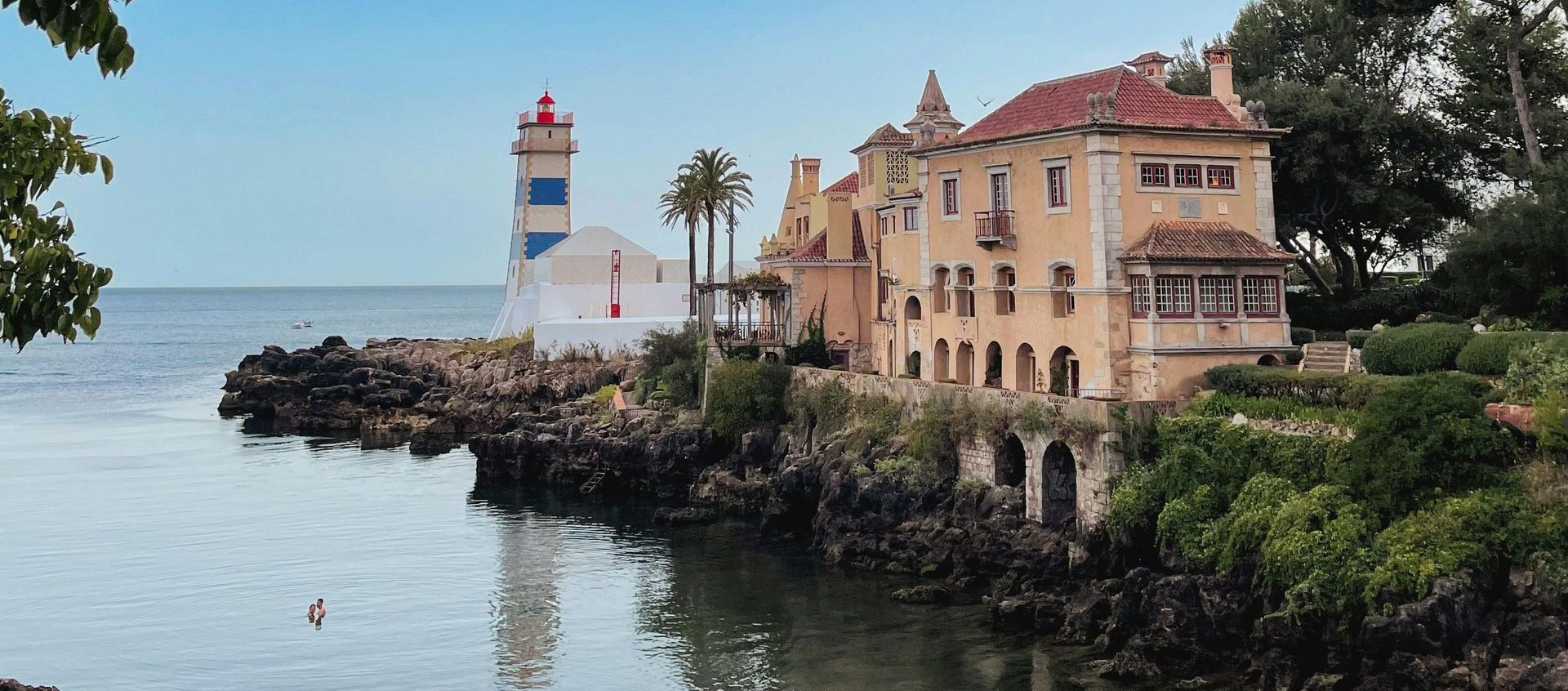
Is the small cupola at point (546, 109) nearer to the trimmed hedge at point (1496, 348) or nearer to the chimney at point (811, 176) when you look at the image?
the chimney at point (811, 176)

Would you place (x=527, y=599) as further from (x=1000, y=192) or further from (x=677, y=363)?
(x=677, y=363)

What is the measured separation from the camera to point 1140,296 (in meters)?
42.8

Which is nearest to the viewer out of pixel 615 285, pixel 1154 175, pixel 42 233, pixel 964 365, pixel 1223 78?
pixel 42 233

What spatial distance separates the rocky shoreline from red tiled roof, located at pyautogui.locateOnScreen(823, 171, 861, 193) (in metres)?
12.2

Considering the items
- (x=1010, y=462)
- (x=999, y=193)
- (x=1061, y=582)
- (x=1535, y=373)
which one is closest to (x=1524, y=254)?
(x=1535, y=373)

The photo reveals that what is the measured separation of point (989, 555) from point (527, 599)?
1360 centimetres

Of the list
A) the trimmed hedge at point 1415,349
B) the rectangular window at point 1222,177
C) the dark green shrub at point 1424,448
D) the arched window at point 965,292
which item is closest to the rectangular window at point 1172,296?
the rectangular window at point 1222,177

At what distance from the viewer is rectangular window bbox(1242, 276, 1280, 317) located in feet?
142

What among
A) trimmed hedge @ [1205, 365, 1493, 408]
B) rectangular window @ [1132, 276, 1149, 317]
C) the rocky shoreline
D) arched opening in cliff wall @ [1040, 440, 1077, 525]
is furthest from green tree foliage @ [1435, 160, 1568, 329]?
the rocky shoreline

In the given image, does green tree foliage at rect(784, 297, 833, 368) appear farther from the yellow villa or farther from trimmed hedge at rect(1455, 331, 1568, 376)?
trimmed hedge at rect(1455, 331, 1568, 376)

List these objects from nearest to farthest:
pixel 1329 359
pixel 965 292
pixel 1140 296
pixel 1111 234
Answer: pixel 1329 359
pixel 1140 296
pixel 1111 234
pixel 965 292

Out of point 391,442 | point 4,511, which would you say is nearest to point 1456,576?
point 4,511

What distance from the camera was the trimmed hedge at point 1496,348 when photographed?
1398 inches

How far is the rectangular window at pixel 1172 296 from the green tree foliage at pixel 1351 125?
53.0 ft
